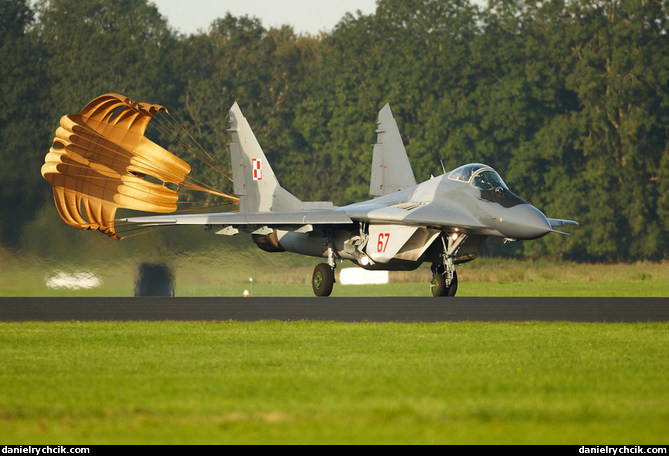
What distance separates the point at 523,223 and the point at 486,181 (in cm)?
158

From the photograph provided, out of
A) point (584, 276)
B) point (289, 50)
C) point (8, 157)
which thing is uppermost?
point (289, 50)

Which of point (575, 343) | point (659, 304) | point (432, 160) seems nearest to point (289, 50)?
point (432, 160)

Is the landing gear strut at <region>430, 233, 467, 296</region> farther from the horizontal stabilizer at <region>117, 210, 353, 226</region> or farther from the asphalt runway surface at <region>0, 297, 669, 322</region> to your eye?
the horizontal stabilizer at <region>117, 210, 353, 226</region>

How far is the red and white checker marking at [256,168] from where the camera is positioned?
2984 cm

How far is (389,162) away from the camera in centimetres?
3022

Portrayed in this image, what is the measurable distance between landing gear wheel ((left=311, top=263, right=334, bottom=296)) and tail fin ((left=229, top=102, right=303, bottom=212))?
3.73m

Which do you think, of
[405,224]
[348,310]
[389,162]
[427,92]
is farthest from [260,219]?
[427,92]

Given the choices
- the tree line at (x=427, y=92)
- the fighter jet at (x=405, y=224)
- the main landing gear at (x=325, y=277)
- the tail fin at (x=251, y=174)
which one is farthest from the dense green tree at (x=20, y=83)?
the main landing gear at (x=325, y=277)

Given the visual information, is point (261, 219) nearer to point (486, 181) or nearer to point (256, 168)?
point (256, 168)

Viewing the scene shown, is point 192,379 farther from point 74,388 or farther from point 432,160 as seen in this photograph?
point 432,160

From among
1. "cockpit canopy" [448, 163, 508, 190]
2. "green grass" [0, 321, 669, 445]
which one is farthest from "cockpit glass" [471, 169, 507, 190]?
"green grass" [0, 321, 669, 445]

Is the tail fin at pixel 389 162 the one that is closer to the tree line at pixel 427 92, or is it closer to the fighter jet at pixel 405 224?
the fighter jet at pixel 405 224

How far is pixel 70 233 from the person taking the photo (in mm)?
27438

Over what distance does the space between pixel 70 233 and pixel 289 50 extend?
156 feet
